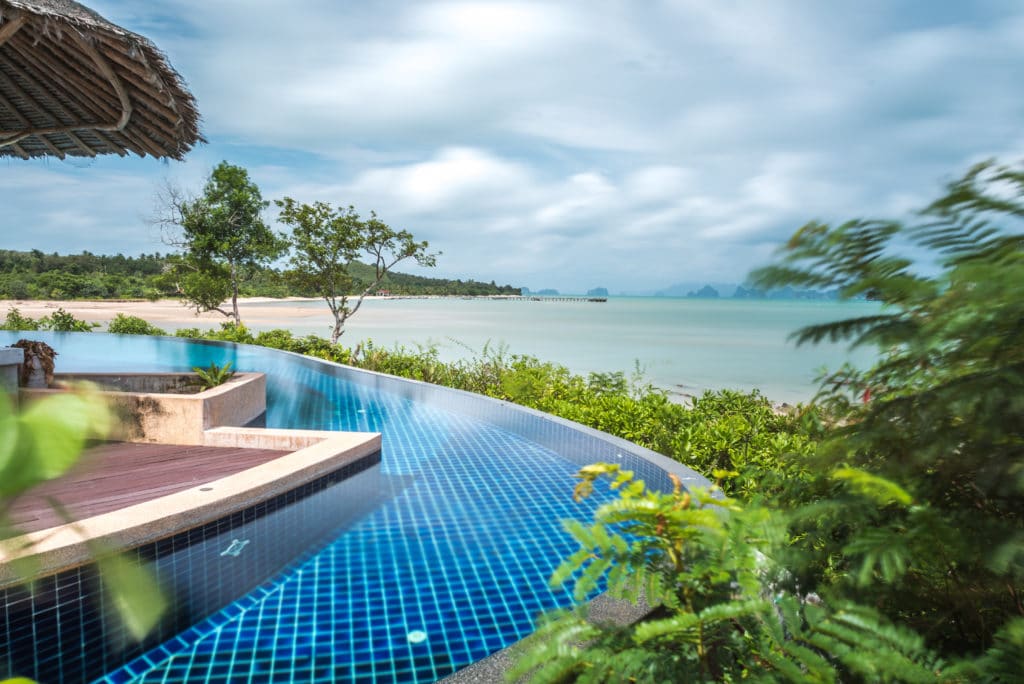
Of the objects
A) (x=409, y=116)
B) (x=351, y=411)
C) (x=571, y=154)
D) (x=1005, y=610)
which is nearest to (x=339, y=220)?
(x=409, y=116)

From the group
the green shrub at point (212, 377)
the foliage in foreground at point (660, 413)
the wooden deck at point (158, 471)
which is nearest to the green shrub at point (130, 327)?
the foliage in foreground at point (660, 413)

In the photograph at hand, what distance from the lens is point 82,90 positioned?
5.34 meters

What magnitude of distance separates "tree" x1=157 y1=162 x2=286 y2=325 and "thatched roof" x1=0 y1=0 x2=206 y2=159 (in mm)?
14379

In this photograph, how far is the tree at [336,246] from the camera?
57.1 ft

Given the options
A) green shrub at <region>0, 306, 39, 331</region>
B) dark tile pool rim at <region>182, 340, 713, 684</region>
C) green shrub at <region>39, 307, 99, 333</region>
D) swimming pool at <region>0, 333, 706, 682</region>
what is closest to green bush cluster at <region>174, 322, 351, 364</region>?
dark tile pool rim at <region>182, 340, 713, 684</region>

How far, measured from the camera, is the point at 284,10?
372 cm

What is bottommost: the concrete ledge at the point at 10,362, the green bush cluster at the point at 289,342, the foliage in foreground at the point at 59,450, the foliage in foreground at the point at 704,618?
the green bush cluster at the point at 289,342

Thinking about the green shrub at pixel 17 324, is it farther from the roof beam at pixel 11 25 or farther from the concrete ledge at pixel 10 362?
the roof beam at pixel 11 25

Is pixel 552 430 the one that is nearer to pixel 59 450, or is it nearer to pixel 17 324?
pixel 59 450

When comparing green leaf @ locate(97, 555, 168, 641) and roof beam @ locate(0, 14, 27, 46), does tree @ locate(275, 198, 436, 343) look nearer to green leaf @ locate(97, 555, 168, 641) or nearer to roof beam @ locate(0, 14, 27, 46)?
roof beam @ locate(0, 14, 27, 46)

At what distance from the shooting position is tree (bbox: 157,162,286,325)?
2038 cm

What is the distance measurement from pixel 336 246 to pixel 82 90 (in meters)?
12.2

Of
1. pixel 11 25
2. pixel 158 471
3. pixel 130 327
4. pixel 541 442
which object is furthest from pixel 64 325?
pixel 541 442

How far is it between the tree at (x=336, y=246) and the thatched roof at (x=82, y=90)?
34.9 ft
